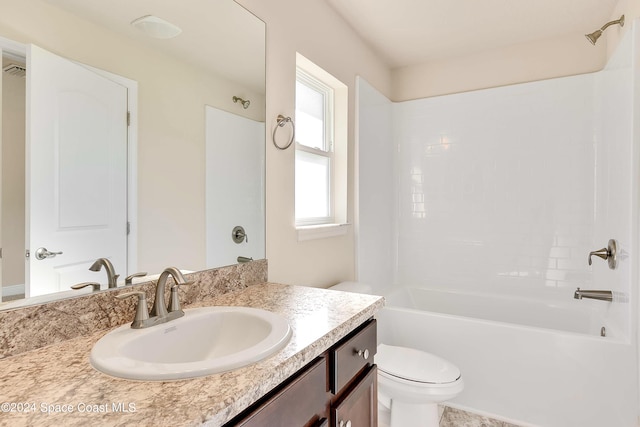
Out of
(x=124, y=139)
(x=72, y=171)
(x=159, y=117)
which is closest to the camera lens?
(x=72, y=171)

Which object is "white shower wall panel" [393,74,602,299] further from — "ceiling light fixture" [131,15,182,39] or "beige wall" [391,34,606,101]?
"ceiling light fixture" [131,15,182,39]

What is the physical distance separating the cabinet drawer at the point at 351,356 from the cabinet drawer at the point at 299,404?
0.05 metres

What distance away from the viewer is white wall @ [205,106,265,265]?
1.37 meters

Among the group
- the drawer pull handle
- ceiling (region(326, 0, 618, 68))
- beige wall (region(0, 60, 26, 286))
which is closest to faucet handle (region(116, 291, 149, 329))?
beige wall (region(0, 60, 26, 286))

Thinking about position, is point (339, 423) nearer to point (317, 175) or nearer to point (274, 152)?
point (274, 152)

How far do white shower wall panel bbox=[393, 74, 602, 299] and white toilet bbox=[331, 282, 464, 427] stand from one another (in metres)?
1.33

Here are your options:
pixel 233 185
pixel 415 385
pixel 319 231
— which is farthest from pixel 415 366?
pixel 233 185

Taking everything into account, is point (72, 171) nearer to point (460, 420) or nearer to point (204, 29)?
point (204, 29)

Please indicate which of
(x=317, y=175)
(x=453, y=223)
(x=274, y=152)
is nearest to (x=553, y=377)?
(x=453, y=223)

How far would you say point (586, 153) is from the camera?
255cm

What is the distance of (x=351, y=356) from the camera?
1.05 metres

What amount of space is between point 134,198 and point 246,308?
487 millimetres

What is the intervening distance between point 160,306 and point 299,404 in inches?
18.8

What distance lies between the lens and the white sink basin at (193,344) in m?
0.68
